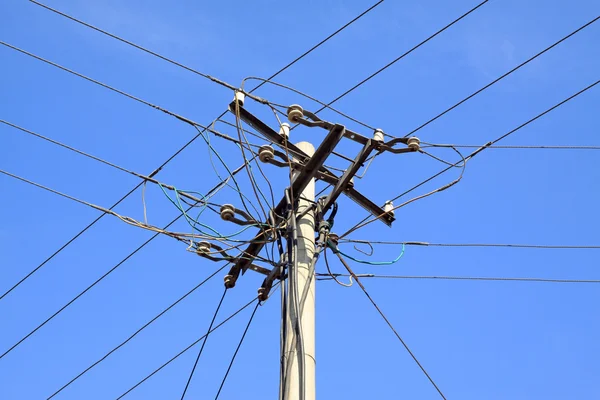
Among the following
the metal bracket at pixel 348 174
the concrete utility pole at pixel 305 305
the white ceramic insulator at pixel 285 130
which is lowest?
the concrete utility pole at pixel 305 305

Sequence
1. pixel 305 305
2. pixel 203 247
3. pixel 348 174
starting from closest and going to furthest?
1. pixel 305 305
2. pixel 348 174
3. pixel 203 247

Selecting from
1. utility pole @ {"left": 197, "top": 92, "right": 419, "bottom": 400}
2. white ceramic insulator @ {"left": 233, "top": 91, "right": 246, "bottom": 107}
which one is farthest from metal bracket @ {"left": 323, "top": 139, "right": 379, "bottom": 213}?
white ceramic insulator @ {"left": 233, "top": 91, "right": 246, "bottom": 107}

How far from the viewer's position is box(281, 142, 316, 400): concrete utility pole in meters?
5.89

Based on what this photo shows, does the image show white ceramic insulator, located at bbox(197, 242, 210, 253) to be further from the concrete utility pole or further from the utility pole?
the concrete utility pole

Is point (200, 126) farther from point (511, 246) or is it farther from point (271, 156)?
point (511, 246)

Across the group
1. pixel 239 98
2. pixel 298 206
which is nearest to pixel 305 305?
pixel 298 206

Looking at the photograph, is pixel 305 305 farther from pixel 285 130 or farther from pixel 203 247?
pixel 285 130

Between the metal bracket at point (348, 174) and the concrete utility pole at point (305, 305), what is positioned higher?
the metal bracket at point (348, 174)

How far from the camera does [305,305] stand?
6.32m

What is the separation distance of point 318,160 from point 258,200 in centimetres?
62

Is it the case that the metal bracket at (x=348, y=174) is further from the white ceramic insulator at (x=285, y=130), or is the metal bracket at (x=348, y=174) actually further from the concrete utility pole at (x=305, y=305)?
the white ceramic insulator at (x=285, y=130)

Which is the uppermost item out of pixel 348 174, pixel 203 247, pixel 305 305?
pixel 348 174

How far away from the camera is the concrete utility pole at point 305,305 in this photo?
19.3 ft

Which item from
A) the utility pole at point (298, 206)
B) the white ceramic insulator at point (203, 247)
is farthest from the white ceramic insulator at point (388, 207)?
the white ceramic insulator at point (203, 247)
